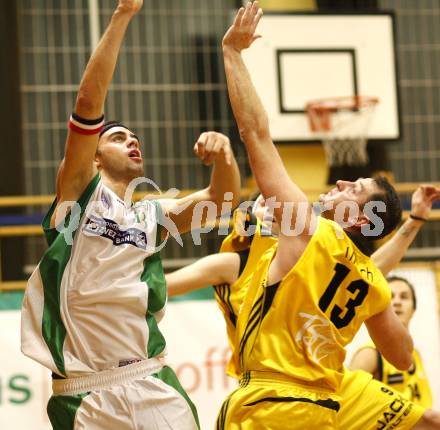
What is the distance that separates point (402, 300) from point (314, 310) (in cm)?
312

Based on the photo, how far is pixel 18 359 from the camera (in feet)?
23.0

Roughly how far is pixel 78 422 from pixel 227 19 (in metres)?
7.97

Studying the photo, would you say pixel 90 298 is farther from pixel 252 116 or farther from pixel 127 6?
pixel 127 6

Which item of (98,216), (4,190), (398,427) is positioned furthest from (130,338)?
(4,190)

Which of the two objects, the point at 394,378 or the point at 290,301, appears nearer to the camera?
the point at 290,301

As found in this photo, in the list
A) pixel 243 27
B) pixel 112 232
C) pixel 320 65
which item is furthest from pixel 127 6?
pixel 320 65

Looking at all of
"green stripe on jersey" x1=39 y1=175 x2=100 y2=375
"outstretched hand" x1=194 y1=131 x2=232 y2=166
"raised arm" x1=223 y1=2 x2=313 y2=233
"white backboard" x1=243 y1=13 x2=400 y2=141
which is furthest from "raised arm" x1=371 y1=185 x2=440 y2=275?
"white backboard" x1=243 y1=13 x2=400 y2=141

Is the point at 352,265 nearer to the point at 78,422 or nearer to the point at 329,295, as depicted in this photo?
the point at 329,295

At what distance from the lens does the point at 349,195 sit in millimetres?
4129

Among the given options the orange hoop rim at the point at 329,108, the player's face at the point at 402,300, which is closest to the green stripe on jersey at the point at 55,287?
the player's face at the point at 402,300

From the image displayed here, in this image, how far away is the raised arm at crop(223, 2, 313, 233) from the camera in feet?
12.2

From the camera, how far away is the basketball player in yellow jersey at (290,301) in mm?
3734

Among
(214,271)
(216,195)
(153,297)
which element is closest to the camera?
(153,297)

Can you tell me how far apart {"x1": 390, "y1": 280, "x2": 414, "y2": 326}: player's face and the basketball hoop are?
13.0 ft
